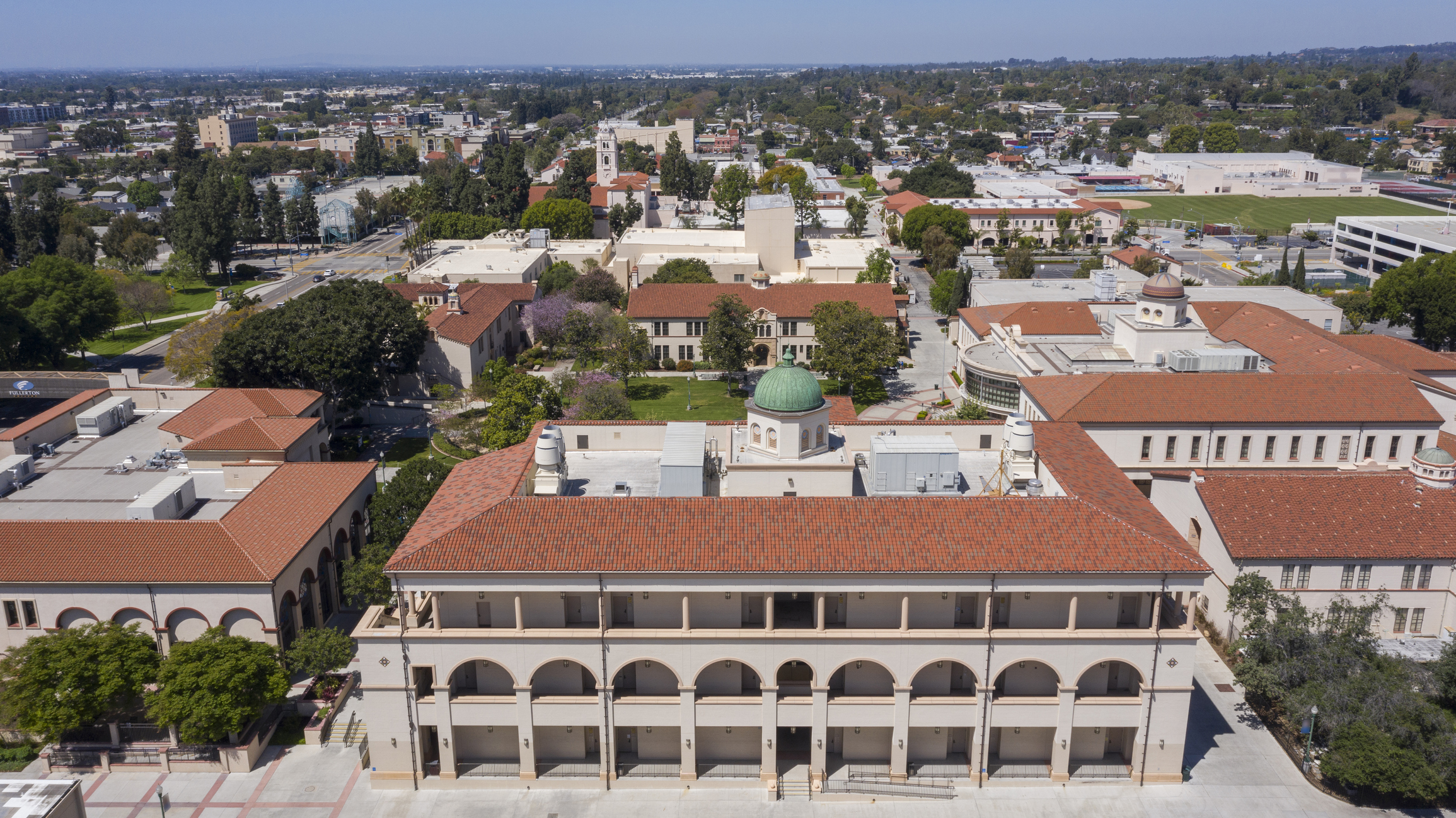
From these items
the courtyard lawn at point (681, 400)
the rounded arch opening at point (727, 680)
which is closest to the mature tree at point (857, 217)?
the courtyard lawn at point (681, 400)

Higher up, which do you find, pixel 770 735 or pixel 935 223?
pixel 935 223

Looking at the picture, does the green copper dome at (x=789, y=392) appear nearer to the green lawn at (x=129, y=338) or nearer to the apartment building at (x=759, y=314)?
the apartment building at (x=759, y=314)

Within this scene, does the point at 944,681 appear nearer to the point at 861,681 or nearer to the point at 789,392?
the point at 861,681

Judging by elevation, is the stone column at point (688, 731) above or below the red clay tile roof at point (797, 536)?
below

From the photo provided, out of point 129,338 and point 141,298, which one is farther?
point 129,338

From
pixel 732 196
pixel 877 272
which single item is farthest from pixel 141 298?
pixel 732 196

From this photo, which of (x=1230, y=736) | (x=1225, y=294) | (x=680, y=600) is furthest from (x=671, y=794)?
(x=1225, y=294)

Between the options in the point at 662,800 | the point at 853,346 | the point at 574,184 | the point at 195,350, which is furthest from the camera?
the point at 574,184

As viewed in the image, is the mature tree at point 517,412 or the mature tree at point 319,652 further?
the mature tree at point 517,412
